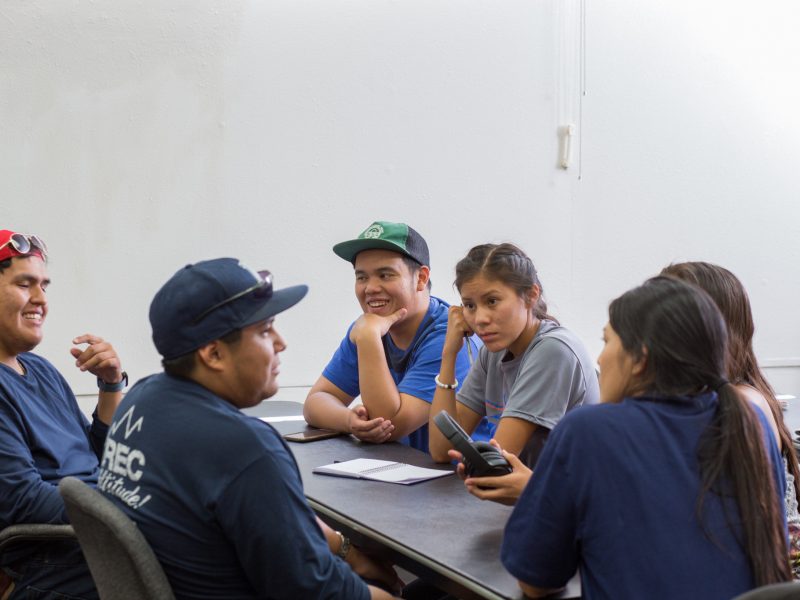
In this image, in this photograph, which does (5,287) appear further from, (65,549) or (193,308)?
(193,308)

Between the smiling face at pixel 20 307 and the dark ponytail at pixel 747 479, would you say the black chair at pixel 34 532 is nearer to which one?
the smiling face at pixel 20 307

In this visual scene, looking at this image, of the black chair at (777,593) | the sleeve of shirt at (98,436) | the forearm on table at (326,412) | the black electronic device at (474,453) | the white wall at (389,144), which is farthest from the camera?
the white wall at (389,144)

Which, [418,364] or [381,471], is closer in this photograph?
[381,471]

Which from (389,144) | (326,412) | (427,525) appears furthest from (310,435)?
(389,144)

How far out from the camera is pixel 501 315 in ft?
7.27

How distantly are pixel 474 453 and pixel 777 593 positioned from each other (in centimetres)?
76

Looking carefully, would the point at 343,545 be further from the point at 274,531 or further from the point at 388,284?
the point at 388,284

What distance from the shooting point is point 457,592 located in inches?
57.0

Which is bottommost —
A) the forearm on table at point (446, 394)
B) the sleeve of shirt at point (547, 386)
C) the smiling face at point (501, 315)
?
the forearm on table at point (446, 394)

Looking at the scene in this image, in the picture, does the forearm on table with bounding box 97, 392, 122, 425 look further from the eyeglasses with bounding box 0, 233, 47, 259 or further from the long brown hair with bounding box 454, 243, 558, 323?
the long brown hair with bounding box 454, 243, 558, 323

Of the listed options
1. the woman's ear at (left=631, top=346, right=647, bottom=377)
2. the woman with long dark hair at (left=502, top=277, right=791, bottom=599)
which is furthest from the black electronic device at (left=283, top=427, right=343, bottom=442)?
the woman's ear at (left=631, top=346, right=647, bottom=377)

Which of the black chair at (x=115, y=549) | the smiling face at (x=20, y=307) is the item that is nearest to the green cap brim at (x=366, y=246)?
the smiling face at (x=20, y=307)

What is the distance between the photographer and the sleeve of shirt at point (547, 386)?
6.75 feet

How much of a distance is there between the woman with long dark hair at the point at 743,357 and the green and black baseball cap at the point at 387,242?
1.06m
